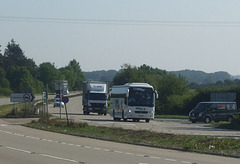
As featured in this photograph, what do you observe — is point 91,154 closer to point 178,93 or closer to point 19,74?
point 178,93

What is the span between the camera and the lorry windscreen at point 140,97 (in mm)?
45562

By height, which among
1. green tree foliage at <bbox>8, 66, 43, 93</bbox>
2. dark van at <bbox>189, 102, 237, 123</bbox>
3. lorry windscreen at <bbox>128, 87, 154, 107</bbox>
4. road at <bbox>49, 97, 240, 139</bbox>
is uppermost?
green tree foliage at <bbox>8, 66, 43, 93</bbox>

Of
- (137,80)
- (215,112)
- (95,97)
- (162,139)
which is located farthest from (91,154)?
(137,80)

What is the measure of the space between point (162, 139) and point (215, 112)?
24.6 meters

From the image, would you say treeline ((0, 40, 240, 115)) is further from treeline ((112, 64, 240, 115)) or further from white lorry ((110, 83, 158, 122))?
white lorry ((110, 83, 158, 122))

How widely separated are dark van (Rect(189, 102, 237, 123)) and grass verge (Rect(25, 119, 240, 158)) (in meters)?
17.2

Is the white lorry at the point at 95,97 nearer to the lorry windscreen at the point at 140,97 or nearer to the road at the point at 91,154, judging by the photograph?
the lorry windscreen at the point at 140,97

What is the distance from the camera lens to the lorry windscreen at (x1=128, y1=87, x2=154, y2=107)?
1794 inches

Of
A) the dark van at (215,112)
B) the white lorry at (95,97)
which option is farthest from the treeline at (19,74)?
the dark van at (215,112)

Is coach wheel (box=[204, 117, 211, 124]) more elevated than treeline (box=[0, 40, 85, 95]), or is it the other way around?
treeline (box=[0, 40, 85, 95])

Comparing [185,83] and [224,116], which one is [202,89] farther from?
[224,116]

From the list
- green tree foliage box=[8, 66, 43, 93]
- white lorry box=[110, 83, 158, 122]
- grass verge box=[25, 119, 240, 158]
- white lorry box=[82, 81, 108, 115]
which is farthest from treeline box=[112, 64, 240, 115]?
grass verge box=[25, 119, 240, 158]

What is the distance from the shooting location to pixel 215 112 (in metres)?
48.7

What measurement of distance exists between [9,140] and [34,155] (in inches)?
275
